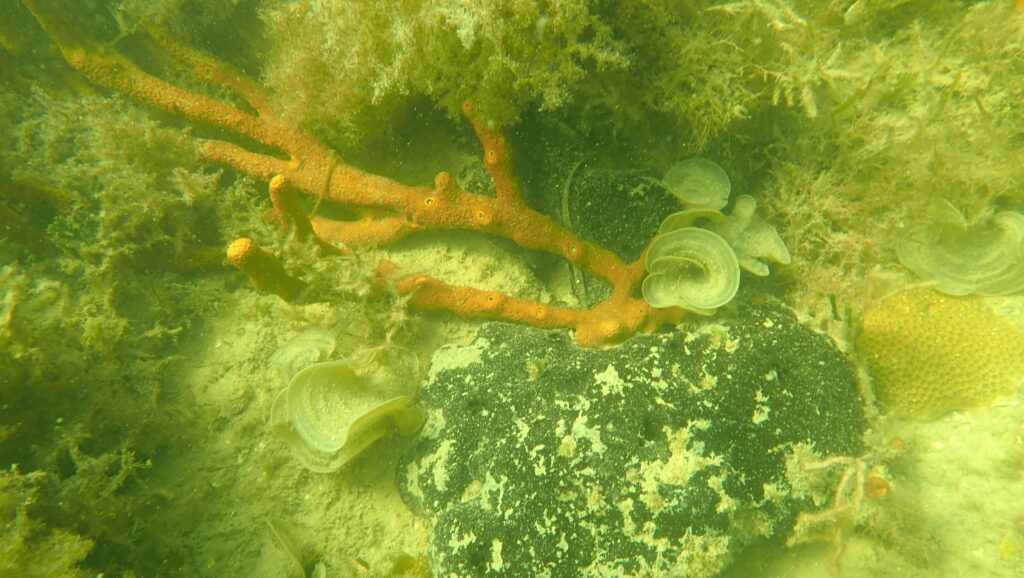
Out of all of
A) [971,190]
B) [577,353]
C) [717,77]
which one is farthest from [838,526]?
[717,77]

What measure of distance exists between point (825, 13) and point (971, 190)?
167cm

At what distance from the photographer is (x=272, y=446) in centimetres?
328

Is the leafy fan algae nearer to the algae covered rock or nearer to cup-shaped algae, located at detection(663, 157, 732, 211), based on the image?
the algae covered rock

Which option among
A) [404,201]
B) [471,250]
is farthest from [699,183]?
[404,201]

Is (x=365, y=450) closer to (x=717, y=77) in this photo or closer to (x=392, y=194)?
(x=392, y=194)

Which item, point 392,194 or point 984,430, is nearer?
point 984,430

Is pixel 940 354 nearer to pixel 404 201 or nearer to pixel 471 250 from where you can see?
pixel 471 250

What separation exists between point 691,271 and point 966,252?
2187 mm

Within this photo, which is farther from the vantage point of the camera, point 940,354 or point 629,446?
point 940,354

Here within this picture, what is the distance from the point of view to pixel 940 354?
3.25 metres

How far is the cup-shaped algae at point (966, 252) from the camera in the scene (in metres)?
3.22

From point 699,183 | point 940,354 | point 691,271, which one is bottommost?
point 691,271

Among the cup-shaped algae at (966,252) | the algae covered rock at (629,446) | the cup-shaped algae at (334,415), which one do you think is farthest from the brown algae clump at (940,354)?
the cup-shaped algae at (334,415)

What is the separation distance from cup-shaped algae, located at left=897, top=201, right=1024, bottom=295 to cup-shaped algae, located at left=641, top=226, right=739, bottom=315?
1.60m
